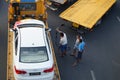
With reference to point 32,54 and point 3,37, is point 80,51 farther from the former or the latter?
point 3,37

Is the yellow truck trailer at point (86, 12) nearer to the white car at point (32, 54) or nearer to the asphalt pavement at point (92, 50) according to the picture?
the asphalt pavement at point (92, 50)

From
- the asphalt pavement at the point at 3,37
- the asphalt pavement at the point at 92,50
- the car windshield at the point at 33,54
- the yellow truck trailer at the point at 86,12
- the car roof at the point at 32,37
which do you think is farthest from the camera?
the yellow truck trailer at the point at 86,12

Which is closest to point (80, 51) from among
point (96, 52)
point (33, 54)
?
point (96, 52)

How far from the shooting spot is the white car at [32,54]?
10375 millimetres

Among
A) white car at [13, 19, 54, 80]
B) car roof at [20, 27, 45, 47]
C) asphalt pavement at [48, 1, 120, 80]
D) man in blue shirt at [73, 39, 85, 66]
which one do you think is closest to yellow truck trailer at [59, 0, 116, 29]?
asphalt pavement at [48, 1, 120, 80]

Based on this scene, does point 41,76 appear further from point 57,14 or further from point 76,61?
point 57,14

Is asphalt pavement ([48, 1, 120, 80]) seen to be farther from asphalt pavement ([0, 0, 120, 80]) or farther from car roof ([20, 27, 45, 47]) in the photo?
car roof ([20, 27, 45, 47])

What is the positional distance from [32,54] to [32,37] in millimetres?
878

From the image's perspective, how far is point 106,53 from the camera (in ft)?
47.2

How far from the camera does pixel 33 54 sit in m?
10.9

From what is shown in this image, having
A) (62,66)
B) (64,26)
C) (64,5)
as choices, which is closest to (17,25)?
(62,66)

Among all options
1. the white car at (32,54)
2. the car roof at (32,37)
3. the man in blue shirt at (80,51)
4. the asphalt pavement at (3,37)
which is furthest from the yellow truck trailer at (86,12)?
the car roof at (32,37)

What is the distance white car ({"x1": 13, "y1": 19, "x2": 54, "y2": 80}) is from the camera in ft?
34.0

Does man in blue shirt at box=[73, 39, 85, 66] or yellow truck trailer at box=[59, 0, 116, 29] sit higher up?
yellow truck trailer at box=[59, 0, 116, 29]
